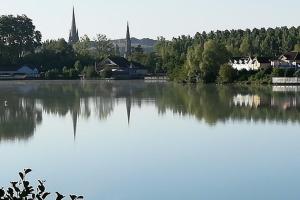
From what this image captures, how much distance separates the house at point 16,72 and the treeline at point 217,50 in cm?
1901

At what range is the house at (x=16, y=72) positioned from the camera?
85.4 meters

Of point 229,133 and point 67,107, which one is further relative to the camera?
point 67,107

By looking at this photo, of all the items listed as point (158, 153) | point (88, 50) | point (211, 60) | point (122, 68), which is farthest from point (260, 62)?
point (158, 153)

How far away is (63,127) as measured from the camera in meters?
20.1

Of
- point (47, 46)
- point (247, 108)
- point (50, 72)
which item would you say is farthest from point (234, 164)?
point (47, 46)

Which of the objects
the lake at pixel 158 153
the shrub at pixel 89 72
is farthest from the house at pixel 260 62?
the lake at pixel 158 153

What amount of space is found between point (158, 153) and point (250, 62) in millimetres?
58937

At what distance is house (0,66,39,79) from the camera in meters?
85.4

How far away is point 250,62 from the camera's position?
71688 mm

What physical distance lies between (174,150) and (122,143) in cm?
194

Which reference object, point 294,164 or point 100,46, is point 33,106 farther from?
point 100,46

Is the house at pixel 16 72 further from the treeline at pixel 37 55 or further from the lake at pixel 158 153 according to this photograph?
the lake at pixel 158 153

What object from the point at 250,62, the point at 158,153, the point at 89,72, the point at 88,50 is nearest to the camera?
the point at 158,153

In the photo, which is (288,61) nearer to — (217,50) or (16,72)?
→ (217,50)
